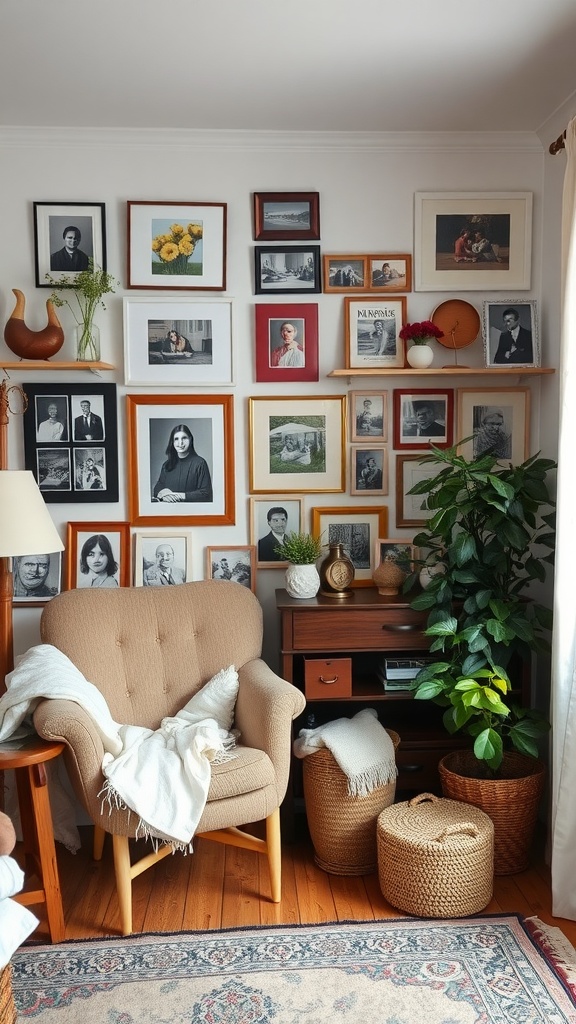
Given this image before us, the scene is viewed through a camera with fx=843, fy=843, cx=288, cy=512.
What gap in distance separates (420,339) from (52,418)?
4.81 feet

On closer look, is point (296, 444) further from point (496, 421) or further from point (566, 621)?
point (566, 621)

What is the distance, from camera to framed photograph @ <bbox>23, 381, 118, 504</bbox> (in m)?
3.31

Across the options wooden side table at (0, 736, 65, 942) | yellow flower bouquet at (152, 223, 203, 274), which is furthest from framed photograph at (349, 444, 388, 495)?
wooden side table at (0, 736, 65, 942)

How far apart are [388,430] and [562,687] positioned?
49.5 inches

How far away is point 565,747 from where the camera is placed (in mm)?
2635

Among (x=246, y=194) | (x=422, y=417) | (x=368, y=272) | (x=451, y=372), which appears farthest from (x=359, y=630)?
(x=246, y=194)

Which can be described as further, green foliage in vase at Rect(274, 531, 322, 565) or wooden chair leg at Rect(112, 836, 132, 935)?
green foliage in vase at Rect(274, 531, 322, 565)

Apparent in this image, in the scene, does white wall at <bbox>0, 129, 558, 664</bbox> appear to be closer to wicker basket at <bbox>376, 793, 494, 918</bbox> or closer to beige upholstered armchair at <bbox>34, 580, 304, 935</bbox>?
beige upholstered armchair at <bbox>34, 580, 304, 935</bbox>

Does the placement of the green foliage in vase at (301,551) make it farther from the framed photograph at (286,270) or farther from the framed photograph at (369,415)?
the framed photograph at (286,270)

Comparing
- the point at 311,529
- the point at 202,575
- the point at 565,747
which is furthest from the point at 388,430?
the point at 565,747

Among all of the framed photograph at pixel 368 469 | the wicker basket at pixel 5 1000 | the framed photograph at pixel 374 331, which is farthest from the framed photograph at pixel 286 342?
the wicker basket at pixel 5 1000

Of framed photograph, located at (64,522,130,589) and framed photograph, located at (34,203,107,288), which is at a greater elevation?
framed photograph, located at (34,203,107,288)

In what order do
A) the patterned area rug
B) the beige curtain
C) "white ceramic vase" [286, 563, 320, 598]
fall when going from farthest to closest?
"white ceramic vase" [286, 563, 320, 598], the beige curtain, the patterned area rug

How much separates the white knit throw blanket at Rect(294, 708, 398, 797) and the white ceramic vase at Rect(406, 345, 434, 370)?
1.36m
